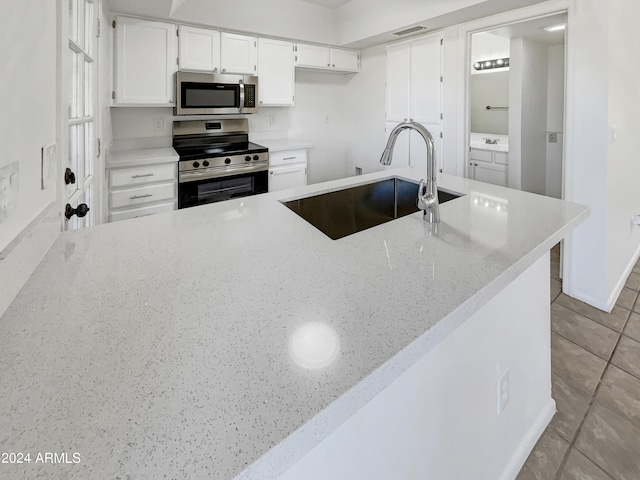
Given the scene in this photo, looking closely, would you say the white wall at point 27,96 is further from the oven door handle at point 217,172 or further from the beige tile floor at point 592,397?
the oven door handle at point 217,172

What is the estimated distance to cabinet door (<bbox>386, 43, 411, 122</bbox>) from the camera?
12.6 feet

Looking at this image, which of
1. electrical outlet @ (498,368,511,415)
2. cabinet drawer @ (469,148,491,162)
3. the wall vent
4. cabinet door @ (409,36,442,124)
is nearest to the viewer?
electrical outlet @ (498,368,511,415)

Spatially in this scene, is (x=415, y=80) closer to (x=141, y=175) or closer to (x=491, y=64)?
(x=491, y=64)

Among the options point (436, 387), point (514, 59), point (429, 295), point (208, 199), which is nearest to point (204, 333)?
point (429, 295)

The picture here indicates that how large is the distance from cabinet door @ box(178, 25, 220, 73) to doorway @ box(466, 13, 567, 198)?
2925mm

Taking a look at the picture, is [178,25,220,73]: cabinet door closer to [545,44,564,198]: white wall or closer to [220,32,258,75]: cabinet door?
[220,32,258,75]: cabinet door

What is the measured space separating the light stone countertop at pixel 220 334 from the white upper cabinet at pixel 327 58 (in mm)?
3535

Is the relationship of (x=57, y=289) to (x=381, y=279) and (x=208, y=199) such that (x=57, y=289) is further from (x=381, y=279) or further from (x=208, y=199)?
(x=208, y=199)

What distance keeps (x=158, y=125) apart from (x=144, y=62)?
636 millimetres

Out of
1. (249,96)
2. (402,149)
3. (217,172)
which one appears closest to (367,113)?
(402,149)

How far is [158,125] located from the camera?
11.6ft

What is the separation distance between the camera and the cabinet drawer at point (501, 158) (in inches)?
177

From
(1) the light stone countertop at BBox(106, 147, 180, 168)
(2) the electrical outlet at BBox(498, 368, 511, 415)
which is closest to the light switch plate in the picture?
(2) the electrical outlet at BBox(498, 368, 511, 415)

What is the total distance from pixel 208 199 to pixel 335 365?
2.96 m
